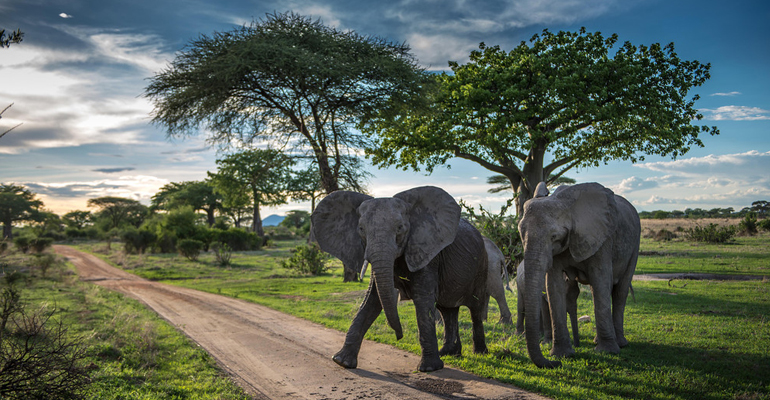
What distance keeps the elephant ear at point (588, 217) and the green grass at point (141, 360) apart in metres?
5.37

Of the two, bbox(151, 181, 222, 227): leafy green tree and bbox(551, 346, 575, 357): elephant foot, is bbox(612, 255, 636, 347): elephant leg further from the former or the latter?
bbox(151, 181, 222, 227): leafy green tree

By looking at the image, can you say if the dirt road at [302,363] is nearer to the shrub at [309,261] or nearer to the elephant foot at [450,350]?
the elephant foot at [450,350]

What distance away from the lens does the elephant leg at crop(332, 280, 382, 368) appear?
23.6ft

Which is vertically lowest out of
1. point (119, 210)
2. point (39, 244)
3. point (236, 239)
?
point (236, 239)

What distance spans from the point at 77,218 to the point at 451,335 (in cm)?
9362

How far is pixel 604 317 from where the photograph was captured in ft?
25.5

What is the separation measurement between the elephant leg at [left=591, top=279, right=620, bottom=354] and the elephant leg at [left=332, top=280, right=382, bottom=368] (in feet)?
11.6

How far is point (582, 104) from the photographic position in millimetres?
23266

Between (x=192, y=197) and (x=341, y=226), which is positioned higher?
(x=192, y=197)

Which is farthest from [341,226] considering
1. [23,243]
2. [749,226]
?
[23,243]

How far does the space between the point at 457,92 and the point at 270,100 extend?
9712mm

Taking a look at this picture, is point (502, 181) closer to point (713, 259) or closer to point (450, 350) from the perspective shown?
point (713, 259)

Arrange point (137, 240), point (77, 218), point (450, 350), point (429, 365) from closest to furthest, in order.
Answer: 1. point (429, 365)
2. point (450, 350)
3. point (137, 240)
4. point (77, 218)

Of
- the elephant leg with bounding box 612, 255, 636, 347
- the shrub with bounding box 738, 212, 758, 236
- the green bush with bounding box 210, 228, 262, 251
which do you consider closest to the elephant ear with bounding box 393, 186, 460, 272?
the elephant leg with bounding box 612, 255, 636, 347
